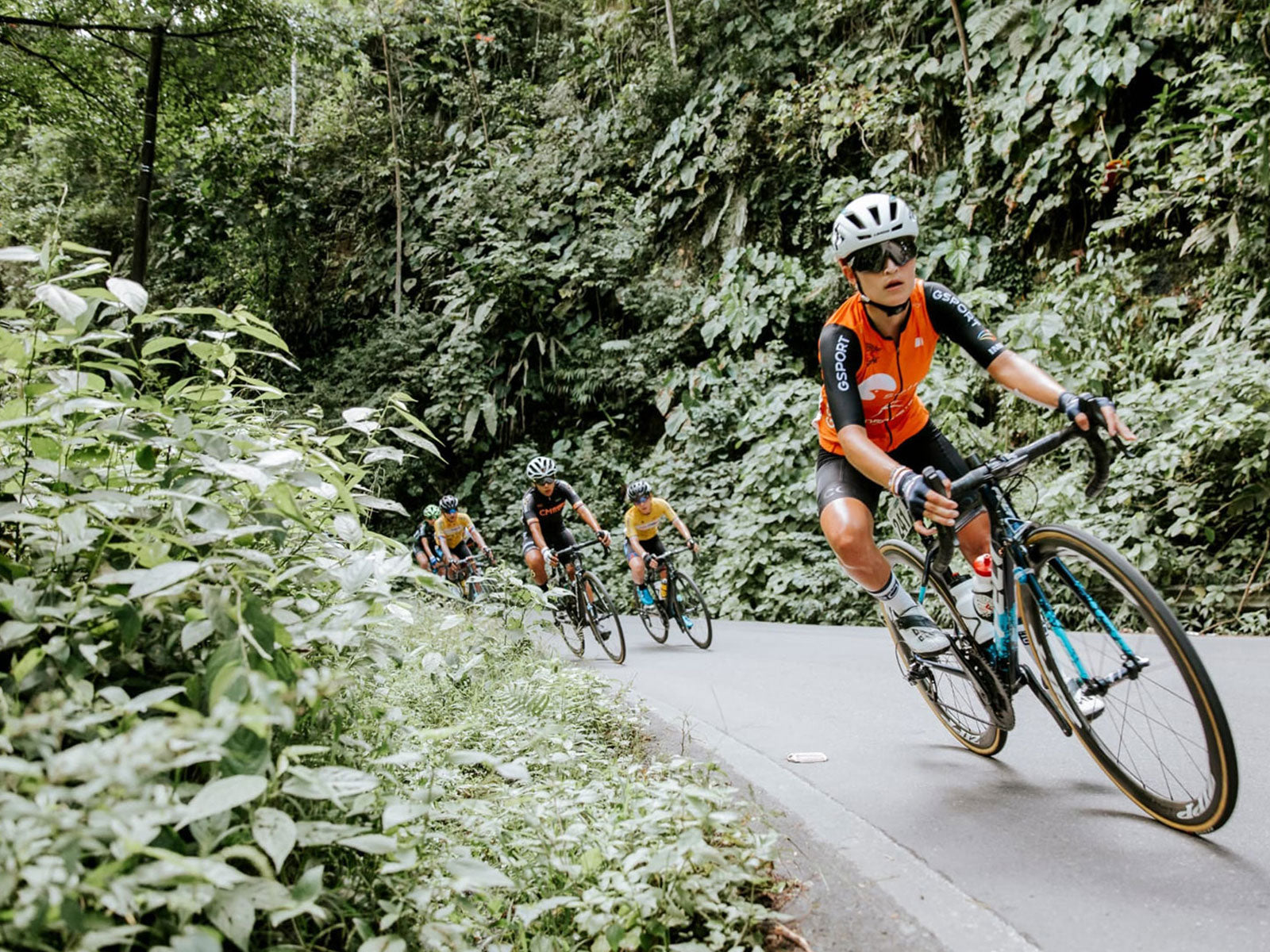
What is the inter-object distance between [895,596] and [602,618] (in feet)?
23.4

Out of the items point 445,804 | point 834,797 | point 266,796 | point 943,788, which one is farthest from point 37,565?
point 943,788

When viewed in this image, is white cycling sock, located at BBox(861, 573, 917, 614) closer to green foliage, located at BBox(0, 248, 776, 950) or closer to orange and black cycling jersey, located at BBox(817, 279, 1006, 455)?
orange and black cycling jersey, located at BBox(817, 279, 1006, 455)

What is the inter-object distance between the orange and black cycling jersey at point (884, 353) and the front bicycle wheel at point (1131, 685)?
1.01m

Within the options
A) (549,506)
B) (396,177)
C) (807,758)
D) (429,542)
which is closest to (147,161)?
(429,542)

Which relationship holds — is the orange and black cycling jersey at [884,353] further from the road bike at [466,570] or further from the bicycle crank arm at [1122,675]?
the road bike at [466,570]

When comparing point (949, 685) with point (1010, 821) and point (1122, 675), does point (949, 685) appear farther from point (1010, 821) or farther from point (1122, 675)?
point (1122, 675)

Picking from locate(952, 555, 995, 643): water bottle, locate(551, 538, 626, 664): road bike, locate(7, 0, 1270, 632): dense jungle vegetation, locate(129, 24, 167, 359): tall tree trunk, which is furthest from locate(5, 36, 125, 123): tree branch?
locate(952, 555, 995, 643): water bottle

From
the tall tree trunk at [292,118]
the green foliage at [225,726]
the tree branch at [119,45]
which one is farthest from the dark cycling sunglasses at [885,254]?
the tall tree trunk at [292,118]

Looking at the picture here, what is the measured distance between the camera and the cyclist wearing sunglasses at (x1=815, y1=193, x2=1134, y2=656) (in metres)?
3.82

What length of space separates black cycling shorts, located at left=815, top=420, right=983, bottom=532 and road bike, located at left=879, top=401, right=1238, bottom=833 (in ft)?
1.45

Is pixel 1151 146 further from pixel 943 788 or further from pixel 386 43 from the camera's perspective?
pixel 386 43

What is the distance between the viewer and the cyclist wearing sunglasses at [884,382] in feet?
12.5

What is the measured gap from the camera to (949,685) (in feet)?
14.8

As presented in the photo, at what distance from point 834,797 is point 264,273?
84.3ft
